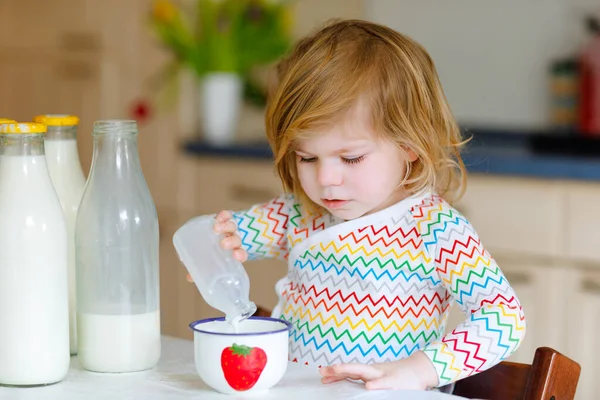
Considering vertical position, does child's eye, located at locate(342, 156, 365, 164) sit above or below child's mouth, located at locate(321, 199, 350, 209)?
above

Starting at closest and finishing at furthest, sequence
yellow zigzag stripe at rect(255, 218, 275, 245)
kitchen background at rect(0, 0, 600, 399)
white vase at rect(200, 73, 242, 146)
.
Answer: yellow zigzag stripe at rect(255, 218, 275, 245) → kitchen background at rect(0, 0, 600, 399) → white vase at rect(200, 73, 242, 146)

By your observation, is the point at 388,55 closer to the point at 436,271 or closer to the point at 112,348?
the point at 436,271

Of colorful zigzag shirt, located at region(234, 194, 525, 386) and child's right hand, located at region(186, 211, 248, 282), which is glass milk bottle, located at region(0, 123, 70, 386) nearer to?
child's right hand, located at region(186, 211, 248, 282)

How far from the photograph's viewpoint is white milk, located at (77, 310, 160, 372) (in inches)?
39.1

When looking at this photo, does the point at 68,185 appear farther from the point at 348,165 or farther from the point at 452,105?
the point at 452,105

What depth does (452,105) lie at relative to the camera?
310 cm

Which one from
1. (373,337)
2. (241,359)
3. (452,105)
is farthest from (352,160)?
(452,105)

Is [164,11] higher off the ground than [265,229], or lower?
higher

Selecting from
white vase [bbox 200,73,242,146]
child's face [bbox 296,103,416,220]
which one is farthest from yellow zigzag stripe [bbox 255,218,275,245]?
white vase [bbox 200,73,242,146]

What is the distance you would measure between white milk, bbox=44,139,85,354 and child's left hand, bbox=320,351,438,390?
313mm

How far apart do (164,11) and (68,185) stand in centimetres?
200

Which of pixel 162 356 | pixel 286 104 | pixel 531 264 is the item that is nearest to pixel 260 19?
pixel 531 264

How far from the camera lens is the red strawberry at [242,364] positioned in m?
0.90

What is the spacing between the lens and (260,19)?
2.99 meters
